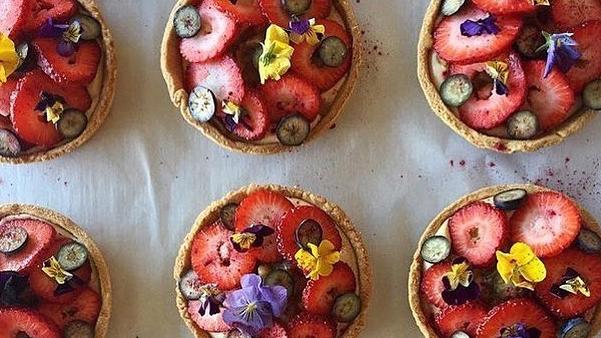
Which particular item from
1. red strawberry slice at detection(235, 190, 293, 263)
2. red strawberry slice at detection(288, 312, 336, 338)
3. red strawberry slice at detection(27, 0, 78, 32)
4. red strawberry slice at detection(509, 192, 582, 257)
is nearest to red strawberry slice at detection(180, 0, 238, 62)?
red strawberry slice at detection(27, 0, 78, 32)

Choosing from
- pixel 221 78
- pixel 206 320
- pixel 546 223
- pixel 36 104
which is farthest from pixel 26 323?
pixel 546 223

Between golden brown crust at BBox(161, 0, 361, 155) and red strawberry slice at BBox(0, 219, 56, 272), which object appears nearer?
red strawberry slice at BBox(0, 219, 56, 272)

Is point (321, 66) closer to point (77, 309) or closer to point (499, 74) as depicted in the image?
point (499, 74)

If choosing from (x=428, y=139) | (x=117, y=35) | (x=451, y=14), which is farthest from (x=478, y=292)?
(x=117, y=35)

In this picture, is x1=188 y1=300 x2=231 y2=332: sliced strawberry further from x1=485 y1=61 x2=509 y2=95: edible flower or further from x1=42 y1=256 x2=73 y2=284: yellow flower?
x1=485 y1=61 x2=509 y2=95: edible flower

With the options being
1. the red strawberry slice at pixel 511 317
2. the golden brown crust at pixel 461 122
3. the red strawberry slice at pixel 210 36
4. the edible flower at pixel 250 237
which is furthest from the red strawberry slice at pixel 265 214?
the red strawberry slice at pixel 511 317

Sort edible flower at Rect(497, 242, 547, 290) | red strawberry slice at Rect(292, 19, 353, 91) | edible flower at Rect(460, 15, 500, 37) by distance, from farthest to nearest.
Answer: red strawberry slice at Rect(292, 19, 353, 91) < edible flower at Rect(460, 15, 500, 37) < edible flower at Rect(497, 242, 547, 290)

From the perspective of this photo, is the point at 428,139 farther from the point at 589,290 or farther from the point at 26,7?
the point at 26,7
